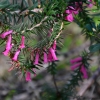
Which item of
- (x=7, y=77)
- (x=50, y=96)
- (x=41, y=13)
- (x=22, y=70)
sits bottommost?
(x=7, y=77)

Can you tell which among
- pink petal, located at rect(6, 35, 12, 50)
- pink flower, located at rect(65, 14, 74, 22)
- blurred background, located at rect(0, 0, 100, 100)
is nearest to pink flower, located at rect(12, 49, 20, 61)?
pink petal, located at rect(6, 35, 12, 50)

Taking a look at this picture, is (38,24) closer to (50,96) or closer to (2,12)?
(2,12)

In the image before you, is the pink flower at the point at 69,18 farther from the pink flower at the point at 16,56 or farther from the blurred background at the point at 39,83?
the blurred background at the point at 39,83

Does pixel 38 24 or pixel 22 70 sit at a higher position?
pixel 38 24

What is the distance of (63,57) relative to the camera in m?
3.96

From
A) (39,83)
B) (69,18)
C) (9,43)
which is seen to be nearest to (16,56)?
(9,43)

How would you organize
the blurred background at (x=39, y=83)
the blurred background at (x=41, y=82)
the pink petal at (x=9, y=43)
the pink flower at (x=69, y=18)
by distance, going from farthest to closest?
the blurred background at (x=39, y=83)
the blurred background at (x=41, y=82)
the pink flower at (x=69, y=18)
the pink petal at (x=9, y=43)

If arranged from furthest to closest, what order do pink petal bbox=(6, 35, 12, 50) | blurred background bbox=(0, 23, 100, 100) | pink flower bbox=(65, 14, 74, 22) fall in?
blurred background bbox=(0, 23, 100, 100) → pink flower bbox=(65, 14, 74, 22) → pink petal bbox=(6, 35, 12, 50)

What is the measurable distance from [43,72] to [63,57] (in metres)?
0.34

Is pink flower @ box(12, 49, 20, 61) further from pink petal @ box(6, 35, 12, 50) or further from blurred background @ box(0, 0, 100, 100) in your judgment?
blurred background @ box(0, 0, 100, 100)

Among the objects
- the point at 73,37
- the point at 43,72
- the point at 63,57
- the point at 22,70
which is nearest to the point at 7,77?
the point at 43,72

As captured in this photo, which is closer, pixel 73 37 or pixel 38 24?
pixel 38 24

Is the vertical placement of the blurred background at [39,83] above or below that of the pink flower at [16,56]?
below

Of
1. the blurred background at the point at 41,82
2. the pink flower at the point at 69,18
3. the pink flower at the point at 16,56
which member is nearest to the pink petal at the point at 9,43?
the pink flower at the point at 16,56
